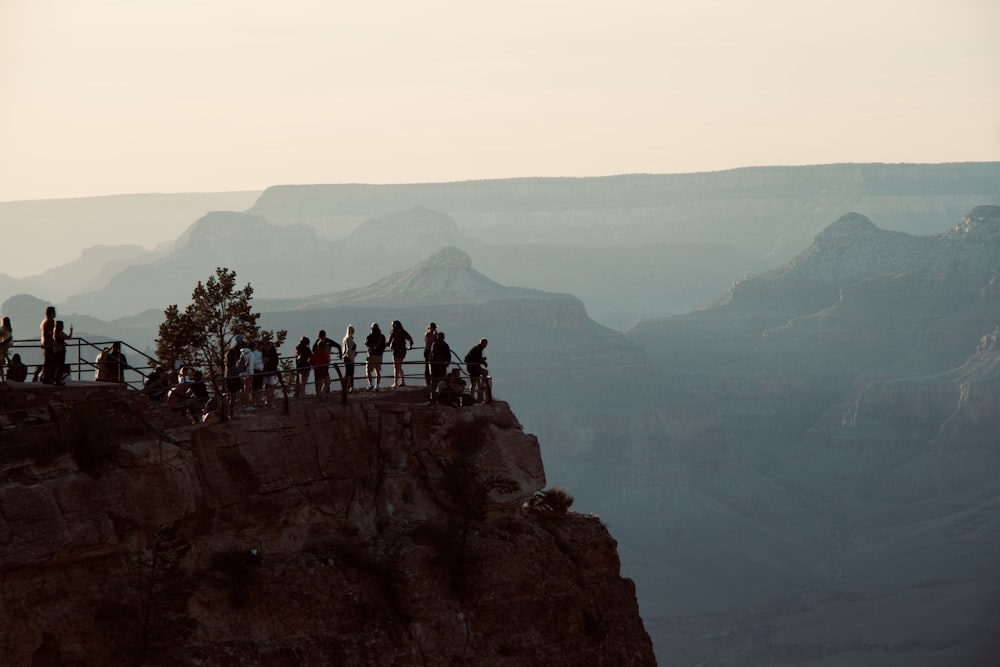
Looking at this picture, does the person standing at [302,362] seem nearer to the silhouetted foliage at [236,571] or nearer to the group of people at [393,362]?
the group of people at [393,362]

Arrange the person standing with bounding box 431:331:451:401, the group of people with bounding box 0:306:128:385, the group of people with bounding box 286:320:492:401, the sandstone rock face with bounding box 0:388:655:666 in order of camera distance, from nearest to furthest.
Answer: the sandstone rock face with bounding box 0:388:655:666 < the group of people with bounding box 0:306:128:385 < the group of people with bounding box 286:320:492:401 < the person standing with bounding box 431:331:451:401

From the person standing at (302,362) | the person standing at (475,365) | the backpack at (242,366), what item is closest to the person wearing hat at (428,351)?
the person standing at (475,365)

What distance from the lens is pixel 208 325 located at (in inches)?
1977

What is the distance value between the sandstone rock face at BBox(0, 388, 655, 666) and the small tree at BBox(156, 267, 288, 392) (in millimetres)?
10606

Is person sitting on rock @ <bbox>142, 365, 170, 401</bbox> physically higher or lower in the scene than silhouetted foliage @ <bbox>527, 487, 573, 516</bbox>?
higher

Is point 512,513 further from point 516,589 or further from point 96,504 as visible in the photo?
point 96,504

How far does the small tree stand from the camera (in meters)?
48.9

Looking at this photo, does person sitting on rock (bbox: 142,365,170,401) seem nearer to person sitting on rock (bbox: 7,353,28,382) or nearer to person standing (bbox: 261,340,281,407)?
person standing (bbox: 261,340,281,407)

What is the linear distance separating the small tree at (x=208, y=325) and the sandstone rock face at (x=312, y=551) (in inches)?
418

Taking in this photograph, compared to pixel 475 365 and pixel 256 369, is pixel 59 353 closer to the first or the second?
pixel 256 369

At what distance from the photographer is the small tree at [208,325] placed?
4894 cm

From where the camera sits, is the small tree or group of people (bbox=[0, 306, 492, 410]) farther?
the small tree

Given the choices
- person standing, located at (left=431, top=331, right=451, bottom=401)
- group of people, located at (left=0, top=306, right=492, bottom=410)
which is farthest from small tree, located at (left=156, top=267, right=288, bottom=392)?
person standing, located at (left=431, top=331, right=451, bottom=401)

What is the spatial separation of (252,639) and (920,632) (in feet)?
532
